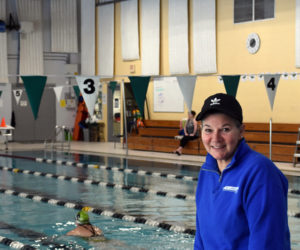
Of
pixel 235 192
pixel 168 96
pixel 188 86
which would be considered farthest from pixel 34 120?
pixel 235 192

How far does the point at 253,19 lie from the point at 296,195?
7.23 m

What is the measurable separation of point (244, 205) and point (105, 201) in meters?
6.98

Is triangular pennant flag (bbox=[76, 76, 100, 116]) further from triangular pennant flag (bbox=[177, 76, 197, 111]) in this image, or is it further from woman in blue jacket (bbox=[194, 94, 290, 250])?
woman in blue jacket (bbox=[194, 94, 290, 250])

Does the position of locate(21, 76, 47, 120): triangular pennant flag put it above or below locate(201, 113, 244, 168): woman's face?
above

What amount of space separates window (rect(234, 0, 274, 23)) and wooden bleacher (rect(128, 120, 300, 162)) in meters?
2.96

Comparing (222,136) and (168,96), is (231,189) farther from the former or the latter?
(168,96)

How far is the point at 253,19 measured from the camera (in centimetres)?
1516

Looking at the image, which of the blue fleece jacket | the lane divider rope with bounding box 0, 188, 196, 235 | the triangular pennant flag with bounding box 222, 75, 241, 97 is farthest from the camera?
the triangular pennant flag with bounding box 222, 75, 241, 97

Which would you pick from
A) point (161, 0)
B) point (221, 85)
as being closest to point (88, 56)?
point (161, 0)

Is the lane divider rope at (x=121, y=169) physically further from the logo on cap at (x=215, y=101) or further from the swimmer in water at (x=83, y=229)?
the logo on cap at (x=215, y=101)

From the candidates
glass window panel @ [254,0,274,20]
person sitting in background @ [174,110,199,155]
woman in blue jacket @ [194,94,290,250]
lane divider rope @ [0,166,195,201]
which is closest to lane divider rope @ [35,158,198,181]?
lane divider rope @ [0,166,195,201]

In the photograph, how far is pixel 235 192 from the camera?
1.97 meters

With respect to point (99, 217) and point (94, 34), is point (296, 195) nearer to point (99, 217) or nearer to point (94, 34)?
point (99, 217)

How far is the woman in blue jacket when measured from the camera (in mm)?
1873
